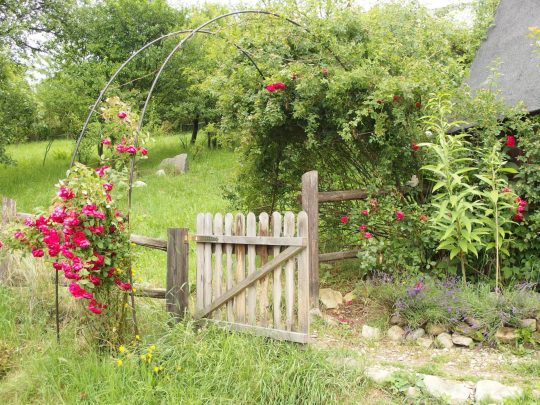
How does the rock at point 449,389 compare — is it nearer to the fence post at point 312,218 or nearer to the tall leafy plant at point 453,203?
the tall leafy plant at point 453,203

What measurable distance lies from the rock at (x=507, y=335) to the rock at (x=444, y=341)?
0.40m

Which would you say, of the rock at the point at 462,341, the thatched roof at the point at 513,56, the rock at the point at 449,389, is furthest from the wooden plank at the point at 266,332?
the thatched roof at the point at 513,56

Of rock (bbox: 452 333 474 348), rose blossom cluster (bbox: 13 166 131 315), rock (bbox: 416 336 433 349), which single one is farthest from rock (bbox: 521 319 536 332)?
rose blossom cluster (bbox: 13 166 131 315)

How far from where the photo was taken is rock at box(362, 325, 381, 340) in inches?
195

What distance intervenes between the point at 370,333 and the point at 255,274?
138 centimetres

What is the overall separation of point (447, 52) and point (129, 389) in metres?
6.08

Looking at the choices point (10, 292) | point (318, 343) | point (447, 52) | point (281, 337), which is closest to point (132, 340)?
point (281, 337)

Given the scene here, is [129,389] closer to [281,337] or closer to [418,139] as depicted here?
[281,337]

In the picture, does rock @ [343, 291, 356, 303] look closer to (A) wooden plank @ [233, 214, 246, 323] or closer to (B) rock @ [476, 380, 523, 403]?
(A) wooden plank @ [233, 214, 246, 323]

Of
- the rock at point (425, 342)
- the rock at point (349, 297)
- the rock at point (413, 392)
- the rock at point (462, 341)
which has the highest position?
the rock at point (349, 297)

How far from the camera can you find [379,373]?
4.01 metres

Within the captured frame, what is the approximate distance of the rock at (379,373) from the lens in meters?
3.95

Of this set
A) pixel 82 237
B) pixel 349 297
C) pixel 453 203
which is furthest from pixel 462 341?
pixel 82 237

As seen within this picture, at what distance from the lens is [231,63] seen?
6.67 m
